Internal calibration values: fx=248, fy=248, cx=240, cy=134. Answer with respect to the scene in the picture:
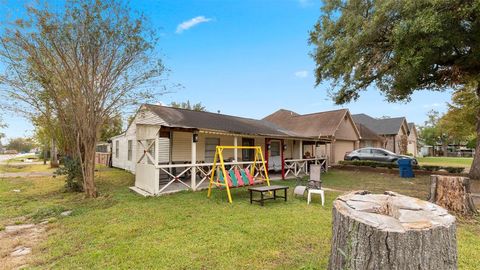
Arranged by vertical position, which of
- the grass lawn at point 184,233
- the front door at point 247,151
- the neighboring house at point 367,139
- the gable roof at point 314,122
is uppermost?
the gable roof at point 314,122

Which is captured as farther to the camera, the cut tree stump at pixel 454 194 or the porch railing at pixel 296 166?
the porch railing at pixel 296 166

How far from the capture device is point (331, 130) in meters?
19.3

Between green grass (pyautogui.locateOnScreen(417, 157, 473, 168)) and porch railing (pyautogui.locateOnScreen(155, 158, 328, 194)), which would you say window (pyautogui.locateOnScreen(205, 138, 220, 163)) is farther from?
green grass (pyautogui.locateOnScreen(417, 157, 473, 168))

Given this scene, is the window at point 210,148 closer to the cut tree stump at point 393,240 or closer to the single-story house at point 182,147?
the single-story house at point 182,147

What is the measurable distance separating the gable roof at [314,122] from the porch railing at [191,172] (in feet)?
14.2

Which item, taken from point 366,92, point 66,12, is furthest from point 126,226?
point 366,92

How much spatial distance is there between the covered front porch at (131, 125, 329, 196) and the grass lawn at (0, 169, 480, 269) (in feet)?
4.67

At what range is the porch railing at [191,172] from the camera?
8.79 meters

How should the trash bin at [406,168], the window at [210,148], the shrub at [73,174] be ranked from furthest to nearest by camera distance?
the trash bin at [406,168], the window at [210,148], the shrub at [73,174]

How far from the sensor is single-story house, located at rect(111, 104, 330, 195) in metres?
8.78

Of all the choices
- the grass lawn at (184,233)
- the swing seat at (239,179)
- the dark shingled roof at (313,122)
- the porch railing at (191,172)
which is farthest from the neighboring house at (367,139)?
the swing seat at (239,179)

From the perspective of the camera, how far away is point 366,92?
41.6 feet

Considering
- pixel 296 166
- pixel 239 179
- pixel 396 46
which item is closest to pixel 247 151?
pixel 296 166

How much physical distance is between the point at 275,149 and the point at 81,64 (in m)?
11.2
